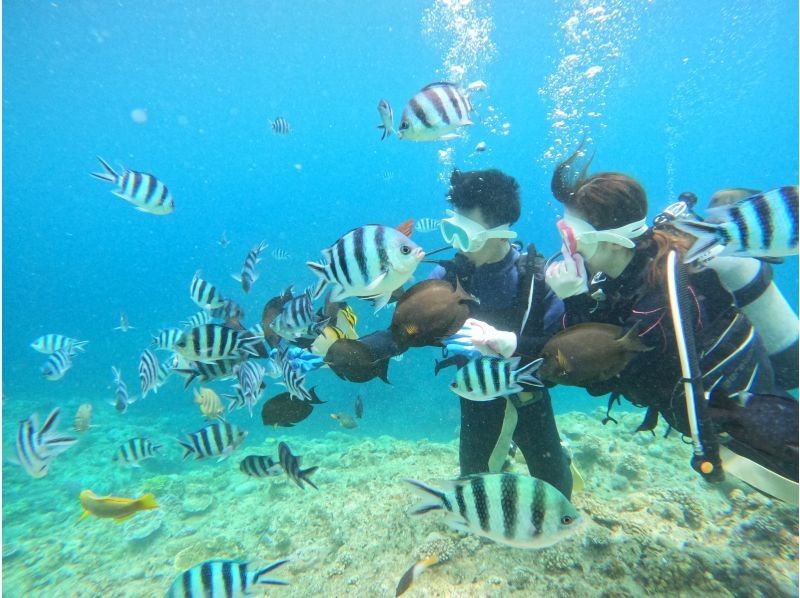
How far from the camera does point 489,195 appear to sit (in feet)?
11.8

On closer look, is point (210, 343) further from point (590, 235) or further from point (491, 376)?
point (590, 235)

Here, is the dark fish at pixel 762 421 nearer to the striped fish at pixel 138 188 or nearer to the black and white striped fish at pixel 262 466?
the black and white striped fish at pixel 262 466

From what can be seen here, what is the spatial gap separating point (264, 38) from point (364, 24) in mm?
11678

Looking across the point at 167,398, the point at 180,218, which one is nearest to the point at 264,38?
the point at 167,398

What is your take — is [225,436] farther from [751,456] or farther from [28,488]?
[28,488]

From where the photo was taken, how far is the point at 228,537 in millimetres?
7484

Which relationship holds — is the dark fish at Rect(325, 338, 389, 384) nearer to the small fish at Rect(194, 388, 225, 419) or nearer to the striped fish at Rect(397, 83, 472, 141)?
the striped fish at Rect(397, 83, 472, 141)

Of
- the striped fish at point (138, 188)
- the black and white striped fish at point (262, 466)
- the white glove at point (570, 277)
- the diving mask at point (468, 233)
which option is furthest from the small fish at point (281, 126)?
the white glove at point (570, 277)

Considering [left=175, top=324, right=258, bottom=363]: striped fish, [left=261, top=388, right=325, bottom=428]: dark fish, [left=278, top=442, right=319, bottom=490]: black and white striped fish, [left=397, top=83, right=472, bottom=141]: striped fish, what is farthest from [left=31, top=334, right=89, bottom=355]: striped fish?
[left=397, top=83, right=472, bottom=141]: striped fish

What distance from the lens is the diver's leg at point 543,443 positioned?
401 cm

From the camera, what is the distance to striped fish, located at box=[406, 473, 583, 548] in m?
1.79

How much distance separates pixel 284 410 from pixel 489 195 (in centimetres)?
268

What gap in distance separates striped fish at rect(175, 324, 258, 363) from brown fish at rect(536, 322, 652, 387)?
2.37 m

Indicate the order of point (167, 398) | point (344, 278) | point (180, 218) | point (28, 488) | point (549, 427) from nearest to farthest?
point (344, 278) < point (549, 427) < point (28, 488) < point (167, 398) < point (180, 218)
